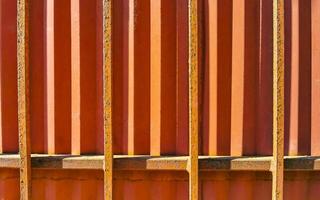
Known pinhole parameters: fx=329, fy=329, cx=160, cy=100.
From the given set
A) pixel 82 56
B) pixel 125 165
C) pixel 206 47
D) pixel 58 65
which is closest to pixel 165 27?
pixel 206 47

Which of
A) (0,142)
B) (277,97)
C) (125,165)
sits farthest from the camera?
(0,142)

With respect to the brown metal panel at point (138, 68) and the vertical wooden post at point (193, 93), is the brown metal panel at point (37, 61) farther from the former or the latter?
the vertical wooden post at point (193, 93)

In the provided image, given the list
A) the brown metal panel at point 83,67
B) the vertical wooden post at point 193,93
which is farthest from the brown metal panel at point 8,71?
the vertical wooden post at point 193,93

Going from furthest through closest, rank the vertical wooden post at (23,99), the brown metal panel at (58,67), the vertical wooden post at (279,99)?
the brown metal panel at (58,67), the vertical wooden post at (23,99), the vertical wooden post at (279,99)

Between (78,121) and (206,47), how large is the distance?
0.95 meters

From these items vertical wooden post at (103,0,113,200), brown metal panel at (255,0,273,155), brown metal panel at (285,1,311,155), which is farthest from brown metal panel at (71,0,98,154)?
brown metal panel at (285,1,311,155)

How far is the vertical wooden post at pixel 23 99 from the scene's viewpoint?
6.63ft

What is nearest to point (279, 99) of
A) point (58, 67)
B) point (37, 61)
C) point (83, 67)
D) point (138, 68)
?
point (138, 68)

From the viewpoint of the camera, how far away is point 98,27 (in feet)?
7.00

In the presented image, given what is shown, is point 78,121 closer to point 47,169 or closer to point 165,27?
point 47,169

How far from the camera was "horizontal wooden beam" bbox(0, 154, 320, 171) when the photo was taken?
6.51 ft

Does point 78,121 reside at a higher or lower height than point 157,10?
lower

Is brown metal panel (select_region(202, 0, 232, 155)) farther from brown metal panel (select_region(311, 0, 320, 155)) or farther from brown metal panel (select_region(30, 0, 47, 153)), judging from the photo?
brown metal panel (select_region(30, 0, 47, 153))

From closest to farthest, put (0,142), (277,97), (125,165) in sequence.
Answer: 1. (277,97)
2. (125,165)
3. (0,142)
